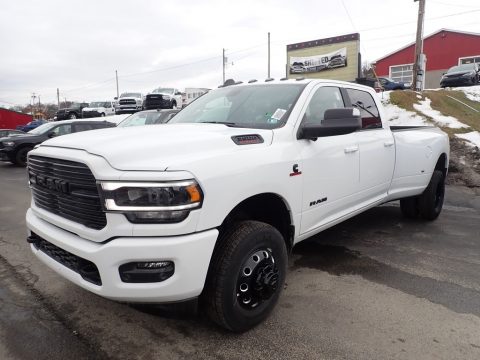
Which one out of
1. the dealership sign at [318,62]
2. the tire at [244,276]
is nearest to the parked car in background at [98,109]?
the dealership sign at [318,62]

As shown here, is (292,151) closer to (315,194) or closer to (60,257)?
(315,194)

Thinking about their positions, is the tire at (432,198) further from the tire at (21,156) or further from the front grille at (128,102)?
the front grille at (128,102)

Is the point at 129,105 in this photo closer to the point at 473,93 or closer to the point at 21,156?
the point at 21,156

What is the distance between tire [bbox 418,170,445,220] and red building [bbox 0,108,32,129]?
31608 millimetres

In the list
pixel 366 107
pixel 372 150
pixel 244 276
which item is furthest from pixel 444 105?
pixel 244 276

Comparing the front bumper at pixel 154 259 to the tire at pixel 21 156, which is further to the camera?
the tire at pixel 21 156

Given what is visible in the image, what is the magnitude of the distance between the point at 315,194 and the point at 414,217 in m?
3.05

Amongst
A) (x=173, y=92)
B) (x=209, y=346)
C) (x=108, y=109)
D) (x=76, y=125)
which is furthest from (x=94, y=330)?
(x=108, y=109)

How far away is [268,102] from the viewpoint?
353 centimetres

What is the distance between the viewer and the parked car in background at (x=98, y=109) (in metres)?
27.8

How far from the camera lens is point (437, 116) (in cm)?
1167

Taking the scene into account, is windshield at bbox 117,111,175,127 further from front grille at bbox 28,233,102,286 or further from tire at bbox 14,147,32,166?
front grille at bbox 28,233,102,286

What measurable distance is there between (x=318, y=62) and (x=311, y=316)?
1883cm

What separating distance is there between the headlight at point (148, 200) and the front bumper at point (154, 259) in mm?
124
